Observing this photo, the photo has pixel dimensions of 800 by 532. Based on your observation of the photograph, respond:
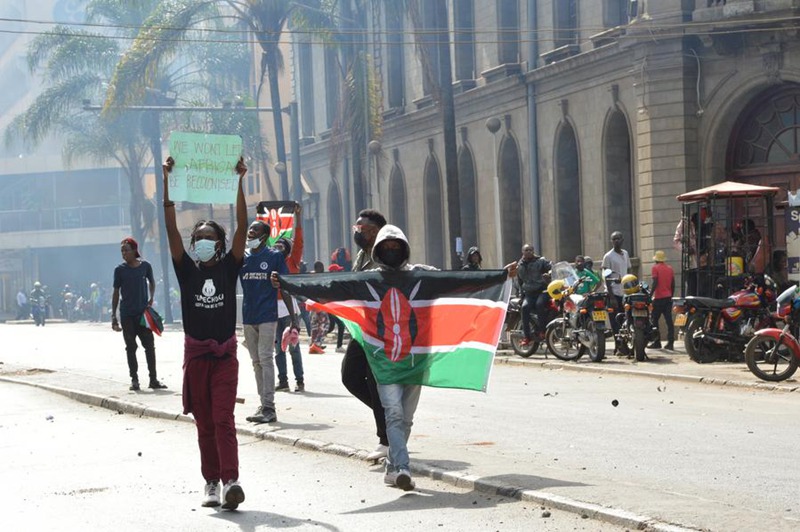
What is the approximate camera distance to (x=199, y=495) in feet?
32.1

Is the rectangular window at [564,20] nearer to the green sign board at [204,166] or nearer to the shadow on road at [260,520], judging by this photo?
the green sign board at [204,166]

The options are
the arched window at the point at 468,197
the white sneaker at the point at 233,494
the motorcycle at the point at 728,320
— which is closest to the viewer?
the white sneaker at the point at 233,494

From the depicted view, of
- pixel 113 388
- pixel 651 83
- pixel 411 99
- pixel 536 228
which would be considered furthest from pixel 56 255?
pixel 113 388

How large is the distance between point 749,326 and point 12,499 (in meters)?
12.5

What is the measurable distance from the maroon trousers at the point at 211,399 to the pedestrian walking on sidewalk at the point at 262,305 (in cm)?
438

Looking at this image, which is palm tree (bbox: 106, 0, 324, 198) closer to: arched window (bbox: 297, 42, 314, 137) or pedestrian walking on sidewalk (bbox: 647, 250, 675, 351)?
arched window (bbox: 297, 42, 314, 137)

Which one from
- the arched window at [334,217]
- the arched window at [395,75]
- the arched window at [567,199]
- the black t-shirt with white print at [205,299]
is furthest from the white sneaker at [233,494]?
the arched window at [334,217]

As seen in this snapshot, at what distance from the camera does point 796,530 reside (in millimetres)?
7555

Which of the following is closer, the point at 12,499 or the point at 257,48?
the point at 12,499

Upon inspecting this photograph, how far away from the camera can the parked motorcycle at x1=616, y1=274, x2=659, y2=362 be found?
21734 millimetres

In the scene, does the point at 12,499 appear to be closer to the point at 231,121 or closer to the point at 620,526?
the point at 620,526

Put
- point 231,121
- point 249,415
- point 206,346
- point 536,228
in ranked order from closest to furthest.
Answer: point 206,346, point 249,415, point 536,228, point 231,121

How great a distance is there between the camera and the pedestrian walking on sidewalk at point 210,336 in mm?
9219

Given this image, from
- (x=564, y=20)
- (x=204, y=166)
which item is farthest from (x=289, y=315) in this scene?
(x=564, y=20)
